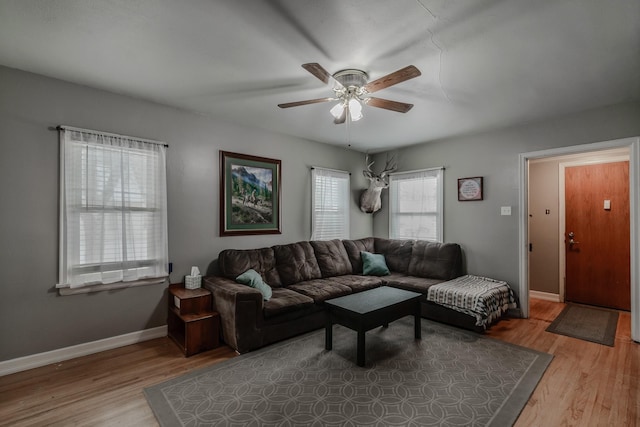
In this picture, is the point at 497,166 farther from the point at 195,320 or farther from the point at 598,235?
the point at 195,320

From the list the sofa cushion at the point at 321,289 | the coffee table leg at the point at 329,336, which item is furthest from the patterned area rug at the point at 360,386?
Result: the sofa cushion at the point at 321,289

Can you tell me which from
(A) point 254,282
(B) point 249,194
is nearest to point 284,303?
(A) point 254,282

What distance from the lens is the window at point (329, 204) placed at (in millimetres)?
4875

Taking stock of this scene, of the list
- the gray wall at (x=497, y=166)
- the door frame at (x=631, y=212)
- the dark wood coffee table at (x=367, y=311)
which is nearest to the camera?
the dark wood coffee table at (x=367, y=311)

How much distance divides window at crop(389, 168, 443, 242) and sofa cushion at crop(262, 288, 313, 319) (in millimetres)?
Result: 2567

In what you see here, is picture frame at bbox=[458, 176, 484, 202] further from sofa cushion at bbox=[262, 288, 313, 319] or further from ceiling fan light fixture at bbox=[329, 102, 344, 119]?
sofa cushion at bbox=[262, 288, 313, 319]

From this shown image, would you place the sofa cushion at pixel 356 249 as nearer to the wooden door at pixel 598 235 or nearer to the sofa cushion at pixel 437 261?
the sofa cushion at pixel 437 261

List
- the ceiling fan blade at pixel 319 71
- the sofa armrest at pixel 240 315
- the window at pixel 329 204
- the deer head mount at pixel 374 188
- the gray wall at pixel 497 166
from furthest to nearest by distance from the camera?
the deer head mount at pixel 374 188
the window at pixel 329 204
the gray wall at pixel 497 166
the sofa armrest at pixel 240 315
the ceiling fan blade at pixel 319 71

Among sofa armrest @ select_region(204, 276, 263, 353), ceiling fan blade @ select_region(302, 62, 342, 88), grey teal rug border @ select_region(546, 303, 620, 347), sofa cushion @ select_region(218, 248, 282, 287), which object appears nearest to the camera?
ceiling fan blade @ select_region(302, 62, 342, 88)

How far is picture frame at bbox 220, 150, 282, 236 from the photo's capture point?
12.7ft

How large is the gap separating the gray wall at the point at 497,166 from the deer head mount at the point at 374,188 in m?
0.63

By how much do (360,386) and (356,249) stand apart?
2706 mm

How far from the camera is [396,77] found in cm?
214

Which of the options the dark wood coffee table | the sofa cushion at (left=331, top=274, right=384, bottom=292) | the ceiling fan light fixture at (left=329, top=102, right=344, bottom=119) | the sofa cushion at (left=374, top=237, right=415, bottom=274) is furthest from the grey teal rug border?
the ceiling fan light fixture at (left=329, top=102, right=344, bottom=119)
